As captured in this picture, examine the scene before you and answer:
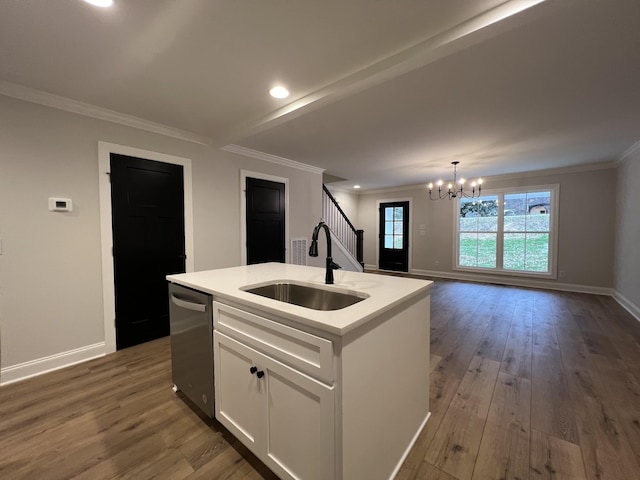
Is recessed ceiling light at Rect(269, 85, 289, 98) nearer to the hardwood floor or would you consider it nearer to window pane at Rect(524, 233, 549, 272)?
the hardwood floor

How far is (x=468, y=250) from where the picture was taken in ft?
20.6

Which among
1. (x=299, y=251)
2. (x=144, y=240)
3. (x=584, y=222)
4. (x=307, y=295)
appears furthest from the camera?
(x=584, y=222)

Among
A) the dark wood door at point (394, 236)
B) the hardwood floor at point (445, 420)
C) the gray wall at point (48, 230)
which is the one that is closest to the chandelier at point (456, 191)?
the dark wood door at point (394, 236)

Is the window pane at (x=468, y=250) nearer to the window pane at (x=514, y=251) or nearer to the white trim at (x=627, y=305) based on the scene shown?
the window pane at (x=514, y=251)

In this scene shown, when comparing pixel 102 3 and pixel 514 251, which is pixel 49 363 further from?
pixel 514 251

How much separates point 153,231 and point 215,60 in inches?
75.5

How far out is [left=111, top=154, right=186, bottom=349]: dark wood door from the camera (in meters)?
2.70

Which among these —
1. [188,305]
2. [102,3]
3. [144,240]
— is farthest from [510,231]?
[102,3]

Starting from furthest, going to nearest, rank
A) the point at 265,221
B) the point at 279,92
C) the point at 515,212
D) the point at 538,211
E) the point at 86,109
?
the point at 515,212 < the point at 538,211 < the point at 265,221 < the point at 86,109 < the point at 279,92

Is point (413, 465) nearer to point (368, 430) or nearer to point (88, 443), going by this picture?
point (368, 430)

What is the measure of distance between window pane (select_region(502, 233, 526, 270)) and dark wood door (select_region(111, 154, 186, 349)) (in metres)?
6.24

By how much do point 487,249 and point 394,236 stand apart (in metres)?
2.28

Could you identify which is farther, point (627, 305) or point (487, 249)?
point (487, 249)

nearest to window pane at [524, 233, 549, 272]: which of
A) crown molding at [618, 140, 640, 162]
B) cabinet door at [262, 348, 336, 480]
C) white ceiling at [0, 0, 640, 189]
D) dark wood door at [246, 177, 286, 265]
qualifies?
crown molding at [618, 140, 640, 162]
